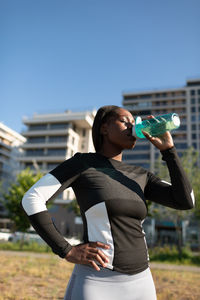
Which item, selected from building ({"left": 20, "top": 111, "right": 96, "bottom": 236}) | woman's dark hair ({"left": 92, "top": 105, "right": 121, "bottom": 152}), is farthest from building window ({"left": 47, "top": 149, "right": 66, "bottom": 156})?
woman's dark hair ({"left": 92, "top": 105, "right": 121, "bottom": 152})

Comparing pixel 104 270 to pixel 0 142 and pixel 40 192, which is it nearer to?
pixel 40 192

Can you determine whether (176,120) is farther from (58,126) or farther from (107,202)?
(58,126)

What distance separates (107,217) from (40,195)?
0.42 metres

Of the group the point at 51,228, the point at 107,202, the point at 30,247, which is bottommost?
the point at 30,247

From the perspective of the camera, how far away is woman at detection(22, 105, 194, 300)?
143 centimetres

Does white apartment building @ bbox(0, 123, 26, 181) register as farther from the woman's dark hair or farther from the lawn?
the woman's dark hair

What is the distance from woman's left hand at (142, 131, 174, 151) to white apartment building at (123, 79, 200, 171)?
1952 inches

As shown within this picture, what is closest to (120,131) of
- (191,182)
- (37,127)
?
(191,182)

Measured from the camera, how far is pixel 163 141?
5.59ft

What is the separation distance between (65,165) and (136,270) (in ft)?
2.52

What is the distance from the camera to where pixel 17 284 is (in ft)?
17.7

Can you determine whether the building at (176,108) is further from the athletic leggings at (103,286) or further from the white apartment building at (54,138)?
the athletic leggings at (103,286)

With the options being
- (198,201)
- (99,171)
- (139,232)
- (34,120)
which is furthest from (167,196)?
(34,120)

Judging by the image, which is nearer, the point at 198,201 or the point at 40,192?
the point at 40,192
